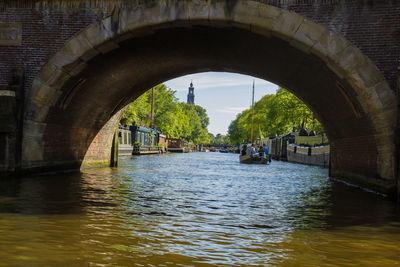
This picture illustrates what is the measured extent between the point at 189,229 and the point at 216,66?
11.3 metres

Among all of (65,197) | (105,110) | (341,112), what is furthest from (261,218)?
(105,110)

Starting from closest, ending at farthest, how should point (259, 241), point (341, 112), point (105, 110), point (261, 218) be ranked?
1. point (259, 241)
2. point (261, 218)
3. point (341, 112)
4. point (105, 110)

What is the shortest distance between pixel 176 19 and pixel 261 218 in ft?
19.6

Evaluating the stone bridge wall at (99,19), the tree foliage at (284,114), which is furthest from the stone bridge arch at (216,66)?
the tree foliage at (284,114)

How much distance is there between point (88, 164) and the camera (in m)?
17.5

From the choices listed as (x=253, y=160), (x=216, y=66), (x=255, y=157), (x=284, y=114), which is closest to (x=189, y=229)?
(x=216, y=66)

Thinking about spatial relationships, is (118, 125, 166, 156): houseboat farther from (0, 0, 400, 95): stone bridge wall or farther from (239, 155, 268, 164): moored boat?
(0, 0, 400, 95): stone bridge wall

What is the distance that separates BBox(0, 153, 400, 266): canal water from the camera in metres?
4.43

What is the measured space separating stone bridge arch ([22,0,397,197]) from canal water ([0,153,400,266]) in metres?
2.63

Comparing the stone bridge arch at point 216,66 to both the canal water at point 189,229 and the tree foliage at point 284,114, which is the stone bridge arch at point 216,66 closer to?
the canal water at point 189,229

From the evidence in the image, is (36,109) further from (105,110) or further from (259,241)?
(259,241)

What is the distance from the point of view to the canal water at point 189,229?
4.43m

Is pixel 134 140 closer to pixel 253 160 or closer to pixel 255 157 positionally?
pixel 253 160

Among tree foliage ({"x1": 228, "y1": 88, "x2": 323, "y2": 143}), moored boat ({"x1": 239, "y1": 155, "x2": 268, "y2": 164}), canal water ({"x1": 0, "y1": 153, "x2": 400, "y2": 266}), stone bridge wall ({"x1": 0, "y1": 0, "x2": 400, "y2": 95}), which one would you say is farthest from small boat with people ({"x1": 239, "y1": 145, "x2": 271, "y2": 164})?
canal water ({"x1": 0, "y1": 153, "x2": 400, "y2": 266})
